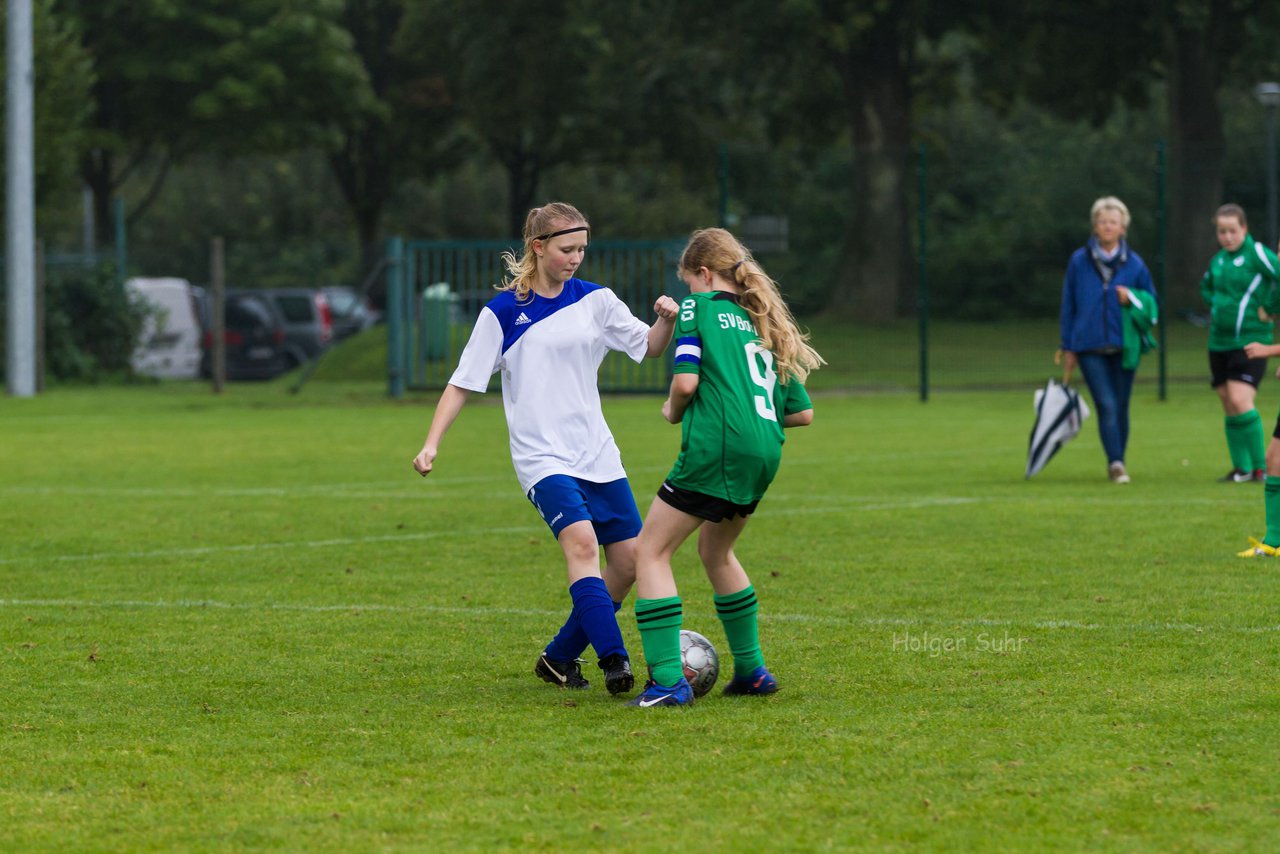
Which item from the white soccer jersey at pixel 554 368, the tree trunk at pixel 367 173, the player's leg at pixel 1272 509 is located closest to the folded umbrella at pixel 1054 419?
the player's leg at pixel 1272 509

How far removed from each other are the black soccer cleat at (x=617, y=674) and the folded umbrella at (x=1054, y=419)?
311 inches

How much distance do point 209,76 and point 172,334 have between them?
11350 mm

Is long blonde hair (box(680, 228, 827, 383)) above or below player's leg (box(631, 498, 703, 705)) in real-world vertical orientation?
above

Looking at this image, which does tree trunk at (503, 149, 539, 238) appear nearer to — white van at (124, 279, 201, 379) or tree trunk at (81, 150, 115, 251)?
tree trunk at (81, 150, 115, 251)

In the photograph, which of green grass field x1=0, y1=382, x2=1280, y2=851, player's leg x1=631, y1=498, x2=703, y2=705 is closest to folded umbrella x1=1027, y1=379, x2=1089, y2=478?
green grass field x1=0, y1=382, x2=1280, y2=851

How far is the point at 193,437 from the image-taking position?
773 inches

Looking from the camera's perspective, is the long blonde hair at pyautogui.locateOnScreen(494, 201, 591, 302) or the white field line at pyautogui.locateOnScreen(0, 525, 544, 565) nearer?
the long blonde hair at pyautogui.locateOnScreen(494, 201, 591, 302)

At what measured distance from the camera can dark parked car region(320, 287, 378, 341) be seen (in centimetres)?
3461

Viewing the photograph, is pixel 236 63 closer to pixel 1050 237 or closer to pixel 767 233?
pixel 767 233

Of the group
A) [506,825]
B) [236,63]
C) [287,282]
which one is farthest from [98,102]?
[506,825]

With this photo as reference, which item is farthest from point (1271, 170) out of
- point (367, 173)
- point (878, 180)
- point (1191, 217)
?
point (367, 173)

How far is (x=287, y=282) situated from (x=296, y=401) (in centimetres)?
2232

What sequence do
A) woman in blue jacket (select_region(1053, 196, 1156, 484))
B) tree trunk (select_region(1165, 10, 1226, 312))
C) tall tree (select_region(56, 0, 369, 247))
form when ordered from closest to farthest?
1. woman in blue jacket (select_region(1053, 196, 1156, 484))
2. tree trunk (select_region(1165, 10, 1226, 312))
3. tall tree (select_region(56, 0, 369, 247))

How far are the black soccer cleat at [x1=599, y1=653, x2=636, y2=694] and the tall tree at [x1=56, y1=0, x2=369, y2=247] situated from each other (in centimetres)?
3655
